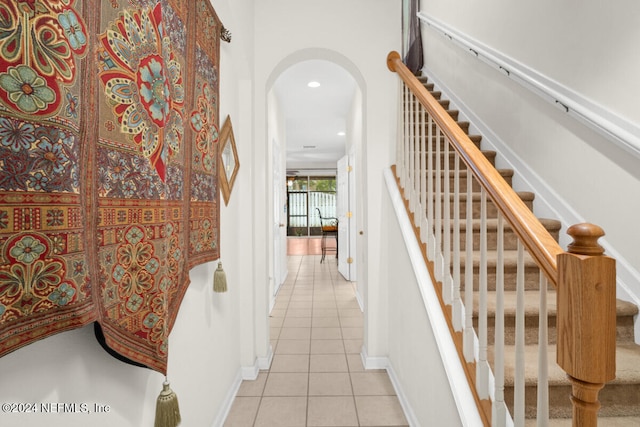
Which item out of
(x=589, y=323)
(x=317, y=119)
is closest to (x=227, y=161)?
(x=589, y=323)

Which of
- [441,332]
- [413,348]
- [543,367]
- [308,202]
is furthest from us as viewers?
[308,202]

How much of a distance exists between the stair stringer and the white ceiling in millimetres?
1606

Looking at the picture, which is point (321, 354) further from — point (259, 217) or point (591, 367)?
point (591, 367)

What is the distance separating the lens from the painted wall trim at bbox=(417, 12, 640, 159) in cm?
144

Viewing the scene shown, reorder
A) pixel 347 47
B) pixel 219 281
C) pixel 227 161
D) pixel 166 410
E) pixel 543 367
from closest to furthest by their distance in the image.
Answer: pixel 543 367 → pixel 166 410 → pixel 219 281 → pixel 227 161 → pixel 347 47

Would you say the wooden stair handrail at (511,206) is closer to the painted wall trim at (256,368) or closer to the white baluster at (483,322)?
the white baluster at (483,322)

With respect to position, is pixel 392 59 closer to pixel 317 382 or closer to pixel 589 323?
pixel 589 323

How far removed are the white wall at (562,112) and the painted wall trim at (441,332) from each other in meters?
0.90

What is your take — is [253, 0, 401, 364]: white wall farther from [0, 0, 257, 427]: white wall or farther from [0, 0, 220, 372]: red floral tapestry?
[0, 0, 220, 372]: red floral tapestry

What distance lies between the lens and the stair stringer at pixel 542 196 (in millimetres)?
1473

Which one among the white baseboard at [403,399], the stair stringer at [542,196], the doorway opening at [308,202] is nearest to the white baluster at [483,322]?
the white baseboard at [403,399]

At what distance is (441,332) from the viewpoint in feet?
4.43

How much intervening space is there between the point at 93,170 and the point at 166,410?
28.0 inches

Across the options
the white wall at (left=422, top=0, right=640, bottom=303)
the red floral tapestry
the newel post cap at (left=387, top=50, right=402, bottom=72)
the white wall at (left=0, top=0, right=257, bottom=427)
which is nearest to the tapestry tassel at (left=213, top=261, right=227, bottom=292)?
the white wall at (left=0, top=0, right=257, bottom=427)
